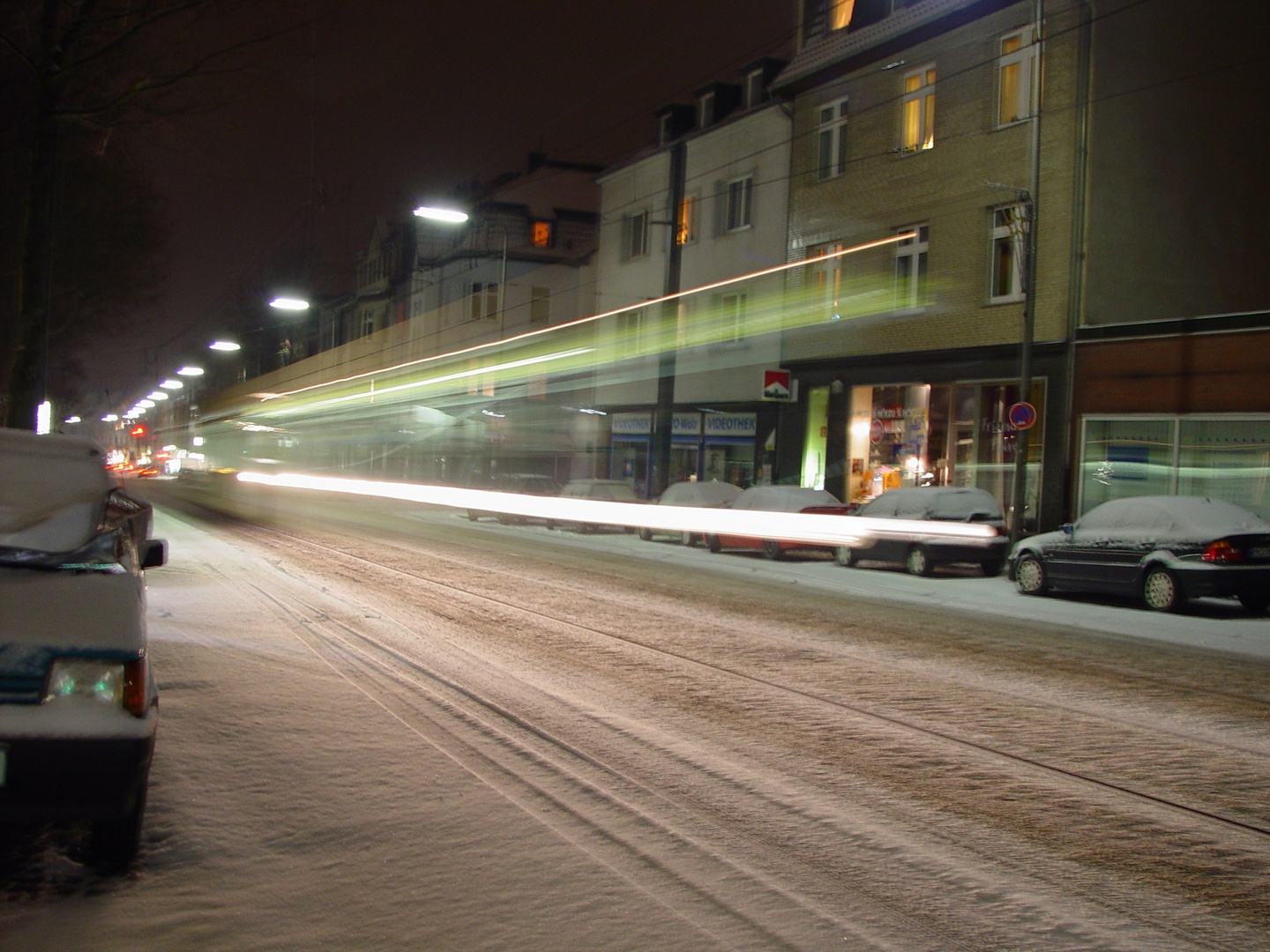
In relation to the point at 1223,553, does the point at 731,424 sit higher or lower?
higher

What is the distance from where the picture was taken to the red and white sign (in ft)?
89.6

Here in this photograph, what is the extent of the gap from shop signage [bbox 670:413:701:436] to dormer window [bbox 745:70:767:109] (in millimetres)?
9224

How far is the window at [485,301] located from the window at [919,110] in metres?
31.1

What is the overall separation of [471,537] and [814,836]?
19089 mm

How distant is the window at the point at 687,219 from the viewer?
1325 inches

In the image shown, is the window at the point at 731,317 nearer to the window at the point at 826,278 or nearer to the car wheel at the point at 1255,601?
the window at the point at 826,278

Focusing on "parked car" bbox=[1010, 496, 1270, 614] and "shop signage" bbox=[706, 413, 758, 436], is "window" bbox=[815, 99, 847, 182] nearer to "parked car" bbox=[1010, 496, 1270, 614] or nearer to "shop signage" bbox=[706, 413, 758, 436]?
"shop signage" bbox=[706, 413, 758, 436]

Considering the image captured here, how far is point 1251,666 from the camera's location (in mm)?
9930

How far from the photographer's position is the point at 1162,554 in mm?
14031

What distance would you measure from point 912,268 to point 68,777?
23978mm

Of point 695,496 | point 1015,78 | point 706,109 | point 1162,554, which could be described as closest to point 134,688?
point 1162,554

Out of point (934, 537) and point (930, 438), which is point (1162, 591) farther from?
point (930, 438)

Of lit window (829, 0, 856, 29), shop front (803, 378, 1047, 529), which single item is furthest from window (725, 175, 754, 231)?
shop front (803, 378, 1047, 529)

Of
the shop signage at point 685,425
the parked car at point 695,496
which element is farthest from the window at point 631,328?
the parked car at point 695,496
